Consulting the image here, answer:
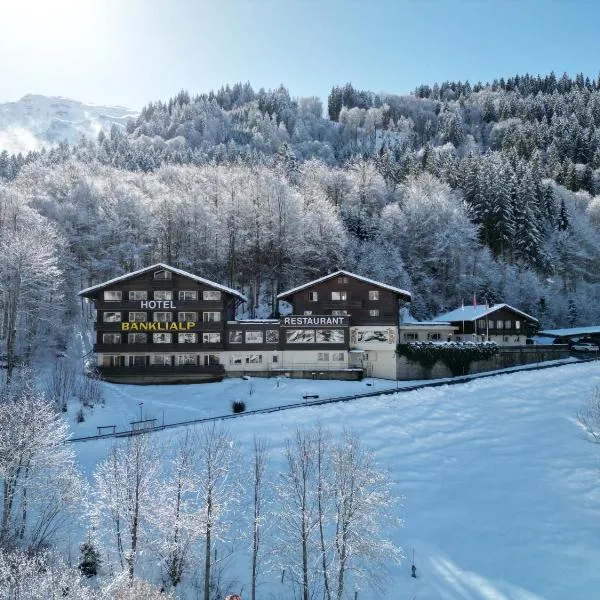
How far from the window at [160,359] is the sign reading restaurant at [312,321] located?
439 inches

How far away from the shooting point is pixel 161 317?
4738cm

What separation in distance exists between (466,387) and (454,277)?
103 feet

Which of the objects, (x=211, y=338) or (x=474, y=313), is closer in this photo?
(x=211, y=338)

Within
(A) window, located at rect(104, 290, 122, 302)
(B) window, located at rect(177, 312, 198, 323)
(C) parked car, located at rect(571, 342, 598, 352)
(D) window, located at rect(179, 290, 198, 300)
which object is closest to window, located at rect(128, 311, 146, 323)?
(A) window, located at rect(104, 290, 122, 302)

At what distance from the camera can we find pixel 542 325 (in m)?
71.7

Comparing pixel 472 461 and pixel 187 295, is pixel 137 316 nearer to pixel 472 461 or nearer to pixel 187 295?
pixel 187 295

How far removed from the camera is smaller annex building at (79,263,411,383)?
46594 mm

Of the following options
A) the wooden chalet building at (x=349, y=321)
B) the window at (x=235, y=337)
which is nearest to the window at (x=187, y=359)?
the window at (x=235, y=337)

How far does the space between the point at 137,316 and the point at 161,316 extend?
2.20 m

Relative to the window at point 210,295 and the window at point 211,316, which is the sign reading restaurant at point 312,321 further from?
the window at point 210,295

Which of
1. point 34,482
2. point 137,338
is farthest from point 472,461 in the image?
point 137,338

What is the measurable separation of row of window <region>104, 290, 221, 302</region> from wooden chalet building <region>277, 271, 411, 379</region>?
6802mm

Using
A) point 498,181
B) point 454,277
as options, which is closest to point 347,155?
point 498,181

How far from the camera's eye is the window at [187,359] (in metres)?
47.1
